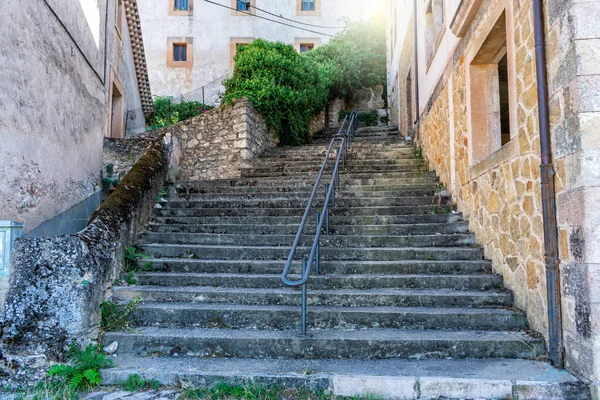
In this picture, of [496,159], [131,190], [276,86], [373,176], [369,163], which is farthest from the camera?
[276,86]

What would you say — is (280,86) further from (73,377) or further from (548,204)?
(73,377)

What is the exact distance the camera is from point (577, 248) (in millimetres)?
2857

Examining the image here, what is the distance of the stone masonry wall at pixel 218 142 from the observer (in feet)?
31.4

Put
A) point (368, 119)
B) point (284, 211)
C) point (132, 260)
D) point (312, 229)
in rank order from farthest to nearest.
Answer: point (368, 119)
point (284, 211)
point (312, 229)
point (132, 260)

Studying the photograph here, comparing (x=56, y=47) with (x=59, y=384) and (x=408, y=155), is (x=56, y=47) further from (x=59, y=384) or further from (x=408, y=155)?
(x=408, y=155)

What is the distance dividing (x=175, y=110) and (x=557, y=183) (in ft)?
51.3

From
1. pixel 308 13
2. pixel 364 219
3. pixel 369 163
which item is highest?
pixel 308 13

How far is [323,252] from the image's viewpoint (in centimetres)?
493

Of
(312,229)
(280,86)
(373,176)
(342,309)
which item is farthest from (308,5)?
(342,309)

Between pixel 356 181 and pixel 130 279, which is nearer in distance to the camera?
pixel 130 279

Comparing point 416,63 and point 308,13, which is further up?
point 308,13

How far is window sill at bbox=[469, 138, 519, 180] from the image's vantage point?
3.83 meters

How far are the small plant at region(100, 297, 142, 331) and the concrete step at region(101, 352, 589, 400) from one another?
452 millimetres

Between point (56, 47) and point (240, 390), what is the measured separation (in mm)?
5425
